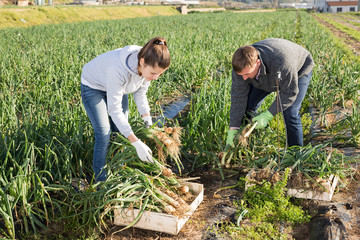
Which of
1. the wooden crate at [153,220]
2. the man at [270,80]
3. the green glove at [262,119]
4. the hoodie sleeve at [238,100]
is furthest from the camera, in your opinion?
the hoodie sleeve at [238,100]

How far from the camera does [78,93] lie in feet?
13.7

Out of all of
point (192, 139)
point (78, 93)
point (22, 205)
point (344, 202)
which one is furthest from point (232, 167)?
point (78, 93)

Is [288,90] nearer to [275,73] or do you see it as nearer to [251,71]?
[275,73]

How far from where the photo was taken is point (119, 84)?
223 centimetres

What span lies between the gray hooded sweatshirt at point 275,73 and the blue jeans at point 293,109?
0.37 ft

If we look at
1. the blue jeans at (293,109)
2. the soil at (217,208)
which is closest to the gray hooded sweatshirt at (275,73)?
the blue jeans at (293,109)

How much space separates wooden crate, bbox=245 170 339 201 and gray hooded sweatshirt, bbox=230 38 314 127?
64 cm

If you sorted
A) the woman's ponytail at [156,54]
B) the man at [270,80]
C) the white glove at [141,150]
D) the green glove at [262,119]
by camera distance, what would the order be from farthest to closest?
the green glove at [262,119], the man at [270,80], the white glove at [141,150], the woman's ponytail at [156,54]

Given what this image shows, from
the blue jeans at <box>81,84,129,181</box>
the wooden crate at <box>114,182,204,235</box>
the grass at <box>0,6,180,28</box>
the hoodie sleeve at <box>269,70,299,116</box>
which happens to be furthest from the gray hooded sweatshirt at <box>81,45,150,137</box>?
the grass at <box>0,6,180,28</box>

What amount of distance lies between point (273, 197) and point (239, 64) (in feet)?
3.24

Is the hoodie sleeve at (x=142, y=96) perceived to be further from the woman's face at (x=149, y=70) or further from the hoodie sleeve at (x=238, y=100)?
the hoodie sleeve at (x=238, y=100)

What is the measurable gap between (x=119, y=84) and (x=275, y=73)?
123 centimetres

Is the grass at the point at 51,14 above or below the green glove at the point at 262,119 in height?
above

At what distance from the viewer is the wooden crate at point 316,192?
251 centimetres
